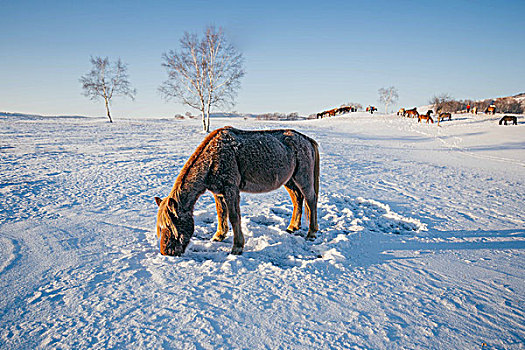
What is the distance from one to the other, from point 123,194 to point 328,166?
795cm

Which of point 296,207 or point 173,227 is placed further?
point 296,207

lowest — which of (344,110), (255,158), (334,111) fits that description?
(255,158)

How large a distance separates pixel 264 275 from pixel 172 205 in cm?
148

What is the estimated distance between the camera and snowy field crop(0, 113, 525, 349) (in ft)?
7.22

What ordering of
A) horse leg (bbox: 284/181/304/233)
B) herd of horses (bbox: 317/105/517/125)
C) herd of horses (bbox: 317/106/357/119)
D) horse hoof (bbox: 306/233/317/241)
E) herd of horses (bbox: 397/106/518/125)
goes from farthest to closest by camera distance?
herd of horses (bbox: 317/106/357/119) < herd of horses (bbox: 317/105/517/125) < herd of horses (bbox: 397/106/518/125) < horse leg (bbox: 284/181/304/233) < horse hoof (bbox: 306/233/317/241)

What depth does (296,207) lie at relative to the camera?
15.7ft

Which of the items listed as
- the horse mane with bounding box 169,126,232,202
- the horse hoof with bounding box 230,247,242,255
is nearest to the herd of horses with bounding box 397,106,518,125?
the horse hoof with bounding box 230,247,242,255

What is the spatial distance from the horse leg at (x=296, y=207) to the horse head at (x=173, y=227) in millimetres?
1967

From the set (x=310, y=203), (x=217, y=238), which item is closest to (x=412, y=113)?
(x=310, y=203)

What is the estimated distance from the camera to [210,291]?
2.74m

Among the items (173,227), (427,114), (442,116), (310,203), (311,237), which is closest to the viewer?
(173,227)

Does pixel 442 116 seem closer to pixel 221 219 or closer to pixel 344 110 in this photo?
pixel 344 110

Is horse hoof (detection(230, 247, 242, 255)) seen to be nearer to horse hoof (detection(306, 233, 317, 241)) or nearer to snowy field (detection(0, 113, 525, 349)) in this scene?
snowy field (detection(0, 113, 525, 349))

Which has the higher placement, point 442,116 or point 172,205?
point 442,116
